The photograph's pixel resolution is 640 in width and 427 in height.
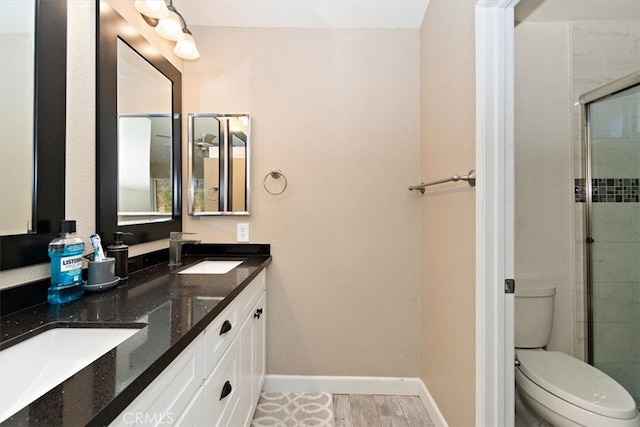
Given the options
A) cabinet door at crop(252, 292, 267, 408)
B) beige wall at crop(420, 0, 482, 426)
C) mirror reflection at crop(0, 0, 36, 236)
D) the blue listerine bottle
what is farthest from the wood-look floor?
mirror reflection at crop(0, 0, 36, 236)

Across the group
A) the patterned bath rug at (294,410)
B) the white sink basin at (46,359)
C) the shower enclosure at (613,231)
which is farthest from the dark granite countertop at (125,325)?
the shower enclosure at (613,231)

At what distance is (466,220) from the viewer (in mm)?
1285

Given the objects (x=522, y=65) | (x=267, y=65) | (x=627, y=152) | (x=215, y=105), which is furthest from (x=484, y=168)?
(x=215, y=105)

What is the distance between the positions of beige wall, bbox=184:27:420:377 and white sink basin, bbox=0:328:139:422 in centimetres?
119

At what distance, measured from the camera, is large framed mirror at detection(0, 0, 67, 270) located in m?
0.84

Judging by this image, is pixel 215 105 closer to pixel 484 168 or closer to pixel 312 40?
pixel 312 40

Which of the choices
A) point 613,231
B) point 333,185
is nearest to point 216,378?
point 333,185

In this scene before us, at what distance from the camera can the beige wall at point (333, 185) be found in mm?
1940

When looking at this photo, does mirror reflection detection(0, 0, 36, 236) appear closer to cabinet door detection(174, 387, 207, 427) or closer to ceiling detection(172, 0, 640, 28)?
cabinet door detection(174, 387, 207, 427)

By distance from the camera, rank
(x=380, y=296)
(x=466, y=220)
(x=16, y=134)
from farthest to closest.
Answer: (x=380, y=296) < (x=466, y=220) < (x=16, y=134)

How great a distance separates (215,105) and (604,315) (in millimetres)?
2761

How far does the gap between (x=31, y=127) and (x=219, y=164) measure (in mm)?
1053

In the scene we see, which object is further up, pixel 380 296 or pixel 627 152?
pixel 627 152

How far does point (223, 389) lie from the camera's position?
1.07m
